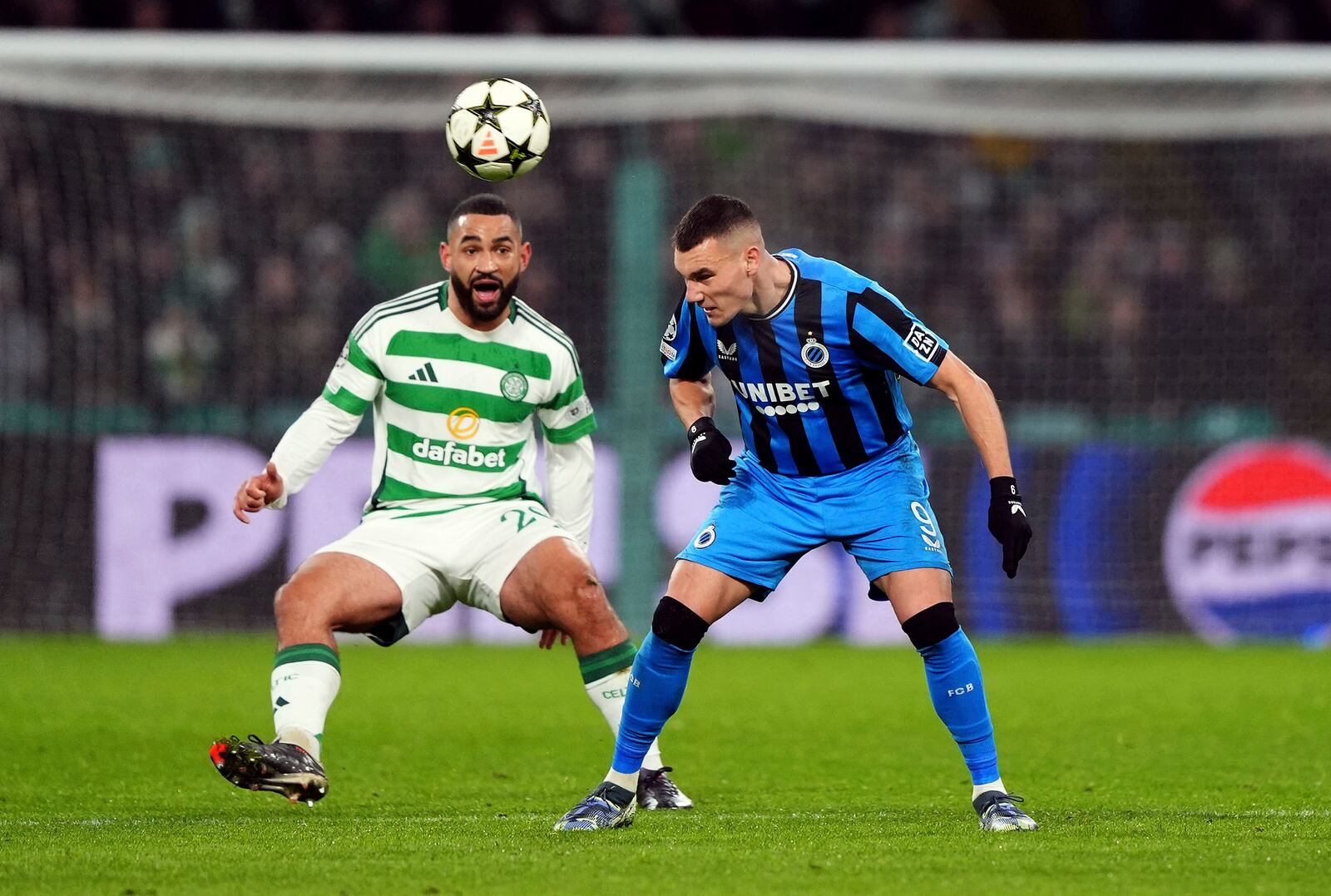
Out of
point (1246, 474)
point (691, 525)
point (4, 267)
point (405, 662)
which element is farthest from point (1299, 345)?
Answer: point (4, 267)

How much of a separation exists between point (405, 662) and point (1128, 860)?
7.12 metres

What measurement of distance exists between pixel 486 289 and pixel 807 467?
1389mm

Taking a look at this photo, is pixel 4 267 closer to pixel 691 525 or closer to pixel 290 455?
pixel 691 525

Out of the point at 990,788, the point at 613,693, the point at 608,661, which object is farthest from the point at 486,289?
the point at 990,788

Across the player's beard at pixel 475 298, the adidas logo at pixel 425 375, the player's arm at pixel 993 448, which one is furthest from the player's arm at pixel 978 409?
the adidas logo at pixel 425 375

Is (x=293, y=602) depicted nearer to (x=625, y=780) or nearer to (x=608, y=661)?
(x=608, y=661)

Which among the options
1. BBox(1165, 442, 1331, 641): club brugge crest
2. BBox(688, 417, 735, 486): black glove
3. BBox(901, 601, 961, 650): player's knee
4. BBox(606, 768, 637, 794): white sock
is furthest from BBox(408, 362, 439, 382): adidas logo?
BBox(1165, 442, 1331, 641): club brugge crest

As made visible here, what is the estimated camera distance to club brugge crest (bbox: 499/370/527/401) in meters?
6.52

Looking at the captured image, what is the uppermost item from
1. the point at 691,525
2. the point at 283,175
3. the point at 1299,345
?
the point at 283,175

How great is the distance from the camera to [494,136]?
6.83 m

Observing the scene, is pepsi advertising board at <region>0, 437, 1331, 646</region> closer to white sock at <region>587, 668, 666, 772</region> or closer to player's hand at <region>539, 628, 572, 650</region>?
player's hand at <region>539, 628, 572, 650</region>

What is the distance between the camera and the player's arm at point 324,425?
6.18 m

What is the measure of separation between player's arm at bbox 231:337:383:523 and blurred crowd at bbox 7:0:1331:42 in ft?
31.3

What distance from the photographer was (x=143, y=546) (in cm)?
1219
